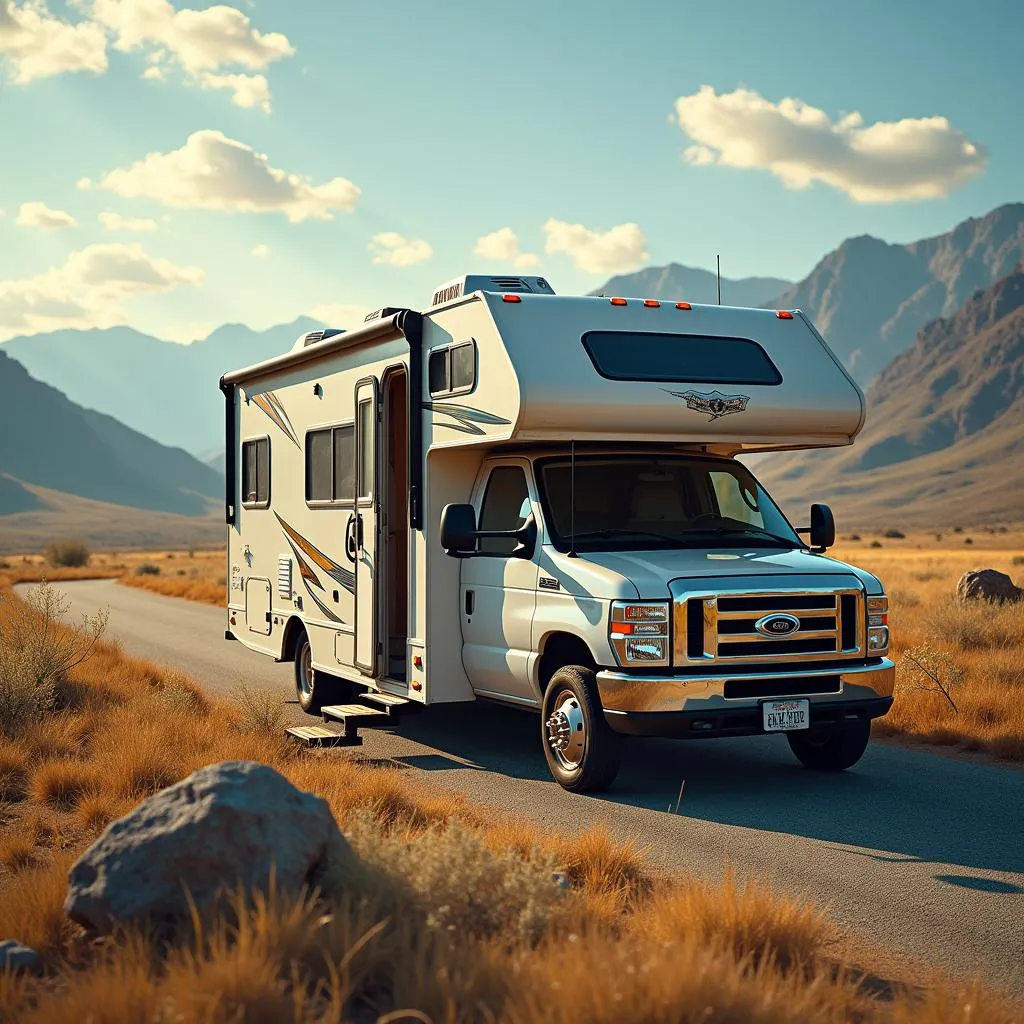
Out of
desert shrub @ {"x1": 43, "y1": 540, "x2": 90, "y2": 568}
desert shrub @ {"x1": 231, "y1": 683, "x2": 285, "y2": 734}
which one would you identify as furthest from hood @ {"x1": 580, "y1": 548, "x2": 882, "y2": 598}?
desert shrub @ {"x1": 43, "y1": 540, "x2": 90, "y2": 568}

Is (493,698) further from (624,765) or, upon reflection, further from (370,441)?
(370,441)

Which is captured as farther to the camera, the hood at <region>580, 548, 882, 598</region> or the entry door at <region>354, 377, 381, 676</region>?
the entry door at <region>354, 377, 381, 676</region>

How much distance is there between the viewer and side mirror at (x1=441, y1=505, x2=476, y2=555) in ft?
30.6

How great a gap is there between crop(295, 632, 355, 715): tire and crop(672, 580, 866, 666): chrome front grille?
198 inches

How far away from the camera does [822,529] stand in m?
10.6

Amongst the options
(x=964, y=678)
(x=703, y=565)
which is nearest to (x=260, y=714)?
(x=703, y=565)

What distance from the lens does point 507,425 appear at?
9281 millimetres

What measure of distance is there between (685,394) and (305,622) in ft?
16.4

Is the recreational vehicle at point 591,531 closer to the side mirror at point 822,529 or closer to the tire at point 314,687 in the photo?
the side mirror at point 822,529

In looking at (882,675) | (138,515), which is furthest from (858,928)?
(138,515)

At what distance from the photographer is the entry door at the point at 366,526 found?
11156 mm

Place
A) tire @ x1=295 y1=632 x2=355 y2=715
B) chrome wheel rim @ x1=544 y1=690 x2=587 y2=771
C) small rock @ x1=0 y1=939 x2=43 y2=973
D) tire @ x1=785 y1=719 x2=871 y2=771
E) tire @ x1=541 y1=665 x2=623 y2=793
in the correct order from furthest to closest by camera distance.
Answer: tire @ x1=295 y1=632 x2=355 y2=715
tire @ x1=785 y1=719 x2=871 y2=771
chrome wheel rim @ x1=544 y1=690 x2=587 y2=771
tire @ x1=541 y1=665 x2=623 y2=793
small rock @ x1=0 y1=939 x2=43 y2=973

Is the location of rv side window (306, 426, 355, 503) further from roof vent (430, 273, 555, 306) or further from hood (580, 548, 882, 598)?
hood (580, 548, 882, 598)

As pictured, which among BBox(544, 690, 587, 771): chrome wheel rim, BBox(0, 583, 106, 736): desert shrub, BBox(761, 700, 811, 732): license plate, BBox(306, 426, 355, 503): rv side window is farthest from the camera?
BBox(306, 426, 355, 503): rv side window
